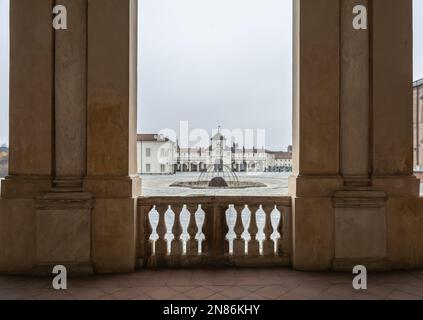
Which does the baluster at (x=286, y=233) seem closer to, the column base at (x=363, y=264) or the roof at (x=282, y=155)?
the column base at (x=363, y=264)

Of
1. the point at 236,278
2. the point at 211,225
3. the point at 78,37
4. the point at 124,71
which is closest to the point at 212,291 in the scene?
the point at 236,278

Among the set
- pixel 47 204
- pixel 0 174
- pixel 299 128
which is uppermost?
pixel 299 128

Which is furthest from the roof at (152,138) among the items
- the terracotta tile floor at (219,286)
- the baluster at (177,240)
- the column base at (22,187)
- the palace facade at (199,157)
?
the terracotta tile floor at (219,286)

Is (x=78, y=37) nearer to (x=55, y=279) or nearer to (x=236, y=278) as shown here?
(x=55, y=279)

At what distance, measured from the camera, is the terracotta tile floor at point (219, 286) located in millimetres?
3725

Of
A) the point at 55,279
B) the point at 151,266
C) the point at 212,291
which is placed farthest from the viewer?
the point at 151,266

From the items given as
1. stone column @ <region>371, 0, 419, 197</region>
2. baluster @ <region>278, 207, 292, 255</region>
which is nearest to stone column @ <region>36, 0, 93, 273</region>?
baluster @ <region>278, 207, 292, 255</region>

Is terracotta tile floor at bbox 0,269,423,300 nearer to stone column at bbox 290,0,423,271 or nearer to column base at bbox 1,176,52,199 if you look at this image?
stone column at bbox 290,0,423,271

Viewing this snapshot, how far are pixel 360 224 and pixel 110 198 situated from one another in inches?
144

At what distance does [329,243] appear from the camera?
15.1 feet

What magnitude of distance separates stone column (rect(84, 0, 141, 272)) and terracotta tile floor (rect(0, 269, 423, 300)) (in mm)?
459

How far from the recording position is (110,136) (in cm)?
457

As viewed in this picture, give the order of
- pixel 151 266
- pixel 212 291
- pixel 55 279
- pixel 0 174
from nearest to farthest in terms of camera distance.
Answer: pixel 212 291, pixel 55 279, pixel 151 266, pixel 0 174

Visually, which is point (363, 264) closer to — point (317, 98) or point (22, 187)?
point (317, 98)
